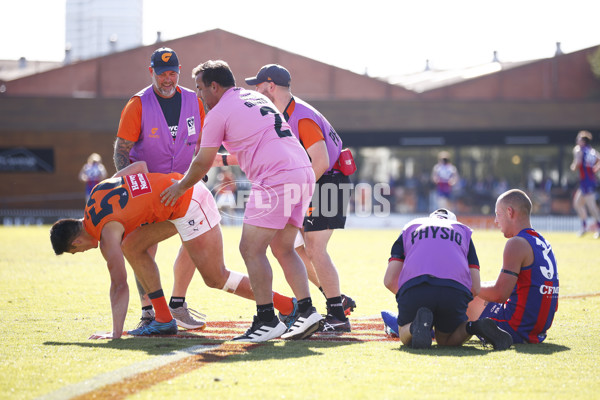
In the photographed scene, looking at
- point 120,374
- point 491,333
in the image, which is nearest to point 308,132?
point 491,333

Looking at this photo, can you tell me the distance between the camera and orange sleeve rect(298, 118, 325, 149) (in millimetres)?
7039

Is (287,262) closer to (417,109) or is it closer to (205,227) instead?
(205,227)

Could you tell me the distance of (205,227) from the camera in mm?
Result: 6781

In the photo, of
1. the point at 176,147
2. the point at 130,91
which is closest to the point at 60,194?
the point at 130,91

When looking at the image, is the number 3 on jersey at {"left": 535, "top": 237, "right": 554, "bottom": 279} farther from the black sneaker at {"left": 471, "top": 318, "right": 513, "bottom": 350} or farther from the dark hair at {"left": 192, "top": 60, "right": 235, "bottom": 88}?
the dark hair at {"left": 192, "top": 60, "right": 235, "bottom": 88}

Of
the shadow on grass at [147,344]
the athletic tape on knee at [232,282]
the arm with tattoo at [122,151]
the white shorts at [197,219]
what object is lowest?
the shadow on grass at [147,344]

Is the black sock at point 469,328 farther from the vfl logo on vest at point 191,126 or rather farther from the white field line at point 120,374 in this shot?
the vfl logo on vest at point 191,126

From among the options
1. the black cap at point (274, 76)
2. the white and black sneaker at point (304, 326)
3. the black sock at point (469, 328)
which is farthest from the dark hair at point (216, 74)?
the black sock at point (469, 328)

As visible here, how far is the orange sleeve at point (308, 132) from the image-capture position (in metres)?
7.04

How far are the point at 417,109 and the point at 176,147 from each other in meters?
30.5

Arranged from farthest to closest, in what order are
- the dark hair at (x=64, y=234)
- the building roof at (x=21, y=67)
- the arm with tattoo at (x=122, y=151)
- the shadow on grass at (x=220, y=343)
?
1. the building roof at (x=21, y=67)
2. the arm with tattoo at (x=122, y=151)
3. the dark hair at (x=64, y=234)
4. the shadow on grass at (x=220, y=343)

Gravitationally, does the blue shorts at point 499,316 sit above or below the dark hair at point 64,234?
below

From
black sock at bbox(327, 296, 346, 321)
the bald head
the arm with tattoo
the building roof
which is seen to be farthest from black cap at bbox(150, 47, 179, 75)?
the building roof

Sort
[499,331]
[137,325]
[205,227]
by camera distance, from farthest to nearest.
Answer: [137,325] < [205,227] < [499,331]
